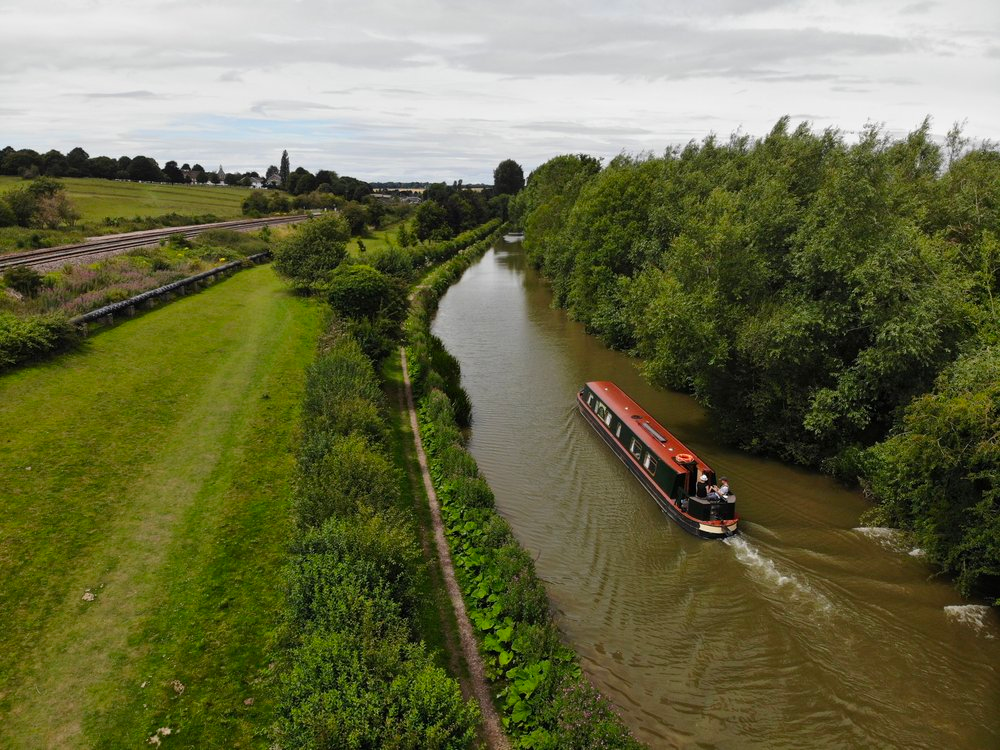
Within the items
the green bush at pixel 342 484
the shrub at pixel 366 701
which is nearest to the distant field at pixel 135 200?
the green bush at pixel 342 484

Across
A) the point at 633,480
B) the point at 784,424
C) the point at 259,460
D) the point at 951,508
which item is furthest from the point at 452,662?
the point at 784,424

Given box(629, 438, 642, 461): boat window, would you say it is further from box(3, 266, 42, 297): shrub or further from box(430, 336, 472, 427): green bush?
box(3, 266, 42, 297): shrub

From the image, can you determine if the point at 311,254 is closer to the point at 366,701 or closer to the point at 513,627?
the point at 513,627

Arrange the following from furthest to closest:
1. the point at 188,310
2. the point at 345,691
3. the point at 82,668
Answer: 1. the point at 188,310
2. the point at 82,668
3. the point at 345,691

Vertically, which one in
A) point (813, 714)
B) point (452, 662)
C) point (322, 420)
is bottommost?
point (813, 714)

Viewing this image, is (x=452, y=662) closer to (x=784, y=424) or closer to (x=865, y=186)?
(x=784, y=424)

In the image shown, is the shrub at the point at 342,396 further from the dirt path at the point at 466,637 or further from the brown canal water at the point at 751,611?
the brown canal water at the point at 751,611
